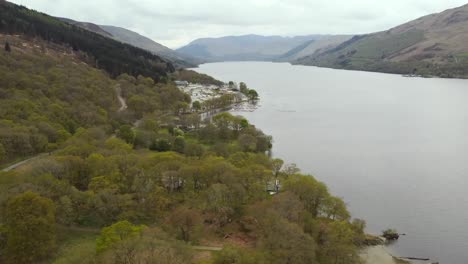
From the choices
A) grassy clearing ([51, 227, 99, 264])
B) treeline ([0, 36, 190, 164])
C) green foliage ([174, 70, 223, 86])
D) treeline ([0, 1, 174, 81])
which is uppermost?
treeline ([0, 1, 174, 81])

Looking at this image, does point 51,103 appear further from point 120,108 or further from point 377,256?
point 377,256

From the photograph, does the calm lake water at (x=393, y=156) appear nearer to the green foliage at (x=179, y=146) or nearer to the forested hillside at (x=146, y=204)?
the forested hillside at (x=146, y=204)

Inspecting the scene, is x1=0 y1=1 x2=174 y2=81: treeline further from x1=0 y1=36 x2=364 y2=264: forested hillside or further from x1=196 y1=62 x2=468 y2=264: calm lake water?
x1=0 y1=36 x2=364 y2=264: forested hillside

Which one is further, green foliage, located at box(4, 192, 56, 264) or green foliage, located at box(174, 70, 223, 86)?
green foliage, located at box(174, 70, 223, 86)

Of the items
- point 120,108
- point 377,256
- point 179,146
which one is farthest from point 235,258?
point 120,108

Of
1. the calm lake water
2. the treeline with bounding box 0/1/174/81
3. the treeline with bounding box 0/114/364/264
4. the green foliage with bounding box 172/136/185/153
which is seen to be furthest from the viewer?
the treeline with bounding box 0/1/174/81

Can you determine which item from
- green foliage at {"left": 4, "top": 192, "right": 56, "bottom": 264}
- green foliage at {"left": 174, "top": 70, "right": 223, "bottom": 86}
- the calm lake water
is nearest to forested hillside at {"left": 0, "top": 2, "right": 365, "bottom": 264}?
green foliage at {"left": 4, "top": 192, "right": 56, "bottom": 264}
